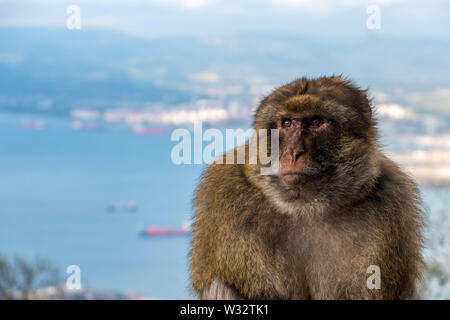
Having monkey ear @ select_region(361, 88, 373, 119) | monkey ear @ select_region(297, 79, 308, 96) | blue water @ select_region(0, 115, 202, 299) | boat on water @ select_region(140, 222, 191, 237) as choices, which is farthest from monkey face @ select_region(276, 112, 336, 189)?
boat on water @ select_region(140, 222, 191, 237)

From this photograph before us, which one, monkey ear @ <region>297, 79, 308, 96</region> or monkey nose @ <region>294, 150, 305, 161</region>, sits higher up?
monkey ear @ <region>297, 79, 308, 96</region>

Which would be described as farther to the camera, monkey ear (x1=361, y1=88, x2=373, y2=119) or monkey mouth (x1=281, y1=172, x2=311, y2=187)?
monkey ear (x1=361, y1=88, x2=373, y2=119)

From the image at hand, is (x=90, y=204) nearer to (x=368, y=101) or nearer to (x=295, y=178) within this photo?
(x=368, y=101)

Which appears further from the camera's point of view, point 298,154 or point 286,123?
point 286,123

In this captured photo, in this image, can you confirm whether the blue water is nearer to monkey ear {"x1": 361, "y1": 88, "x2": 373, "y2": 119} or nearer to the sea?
the sea

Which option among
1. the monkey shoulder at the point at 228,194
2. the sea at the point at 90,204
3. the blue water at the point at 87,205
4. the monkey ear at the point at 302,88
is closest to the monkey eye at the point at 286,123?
the monkey ear at the point at 302,88

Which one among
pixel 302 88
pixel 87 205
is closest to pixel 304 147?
pixel 302 88
